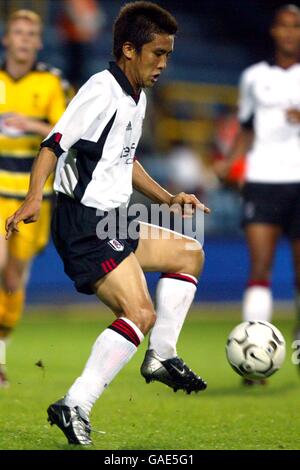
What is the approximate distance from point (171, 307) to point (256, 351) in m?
0.52

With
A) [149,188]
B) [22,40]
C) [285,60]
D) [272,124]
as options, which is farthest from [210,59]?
[149,188]

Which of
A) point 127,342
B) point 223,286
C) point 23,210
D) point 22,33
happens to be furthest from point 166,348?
point 223,286

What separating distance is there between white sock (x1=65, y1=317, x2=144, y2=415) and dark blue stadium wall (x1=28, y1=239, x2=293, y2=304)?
7.81 meters

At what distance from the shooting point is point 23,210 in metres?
4.29

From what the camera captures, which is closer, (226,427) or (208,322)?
(226,427)

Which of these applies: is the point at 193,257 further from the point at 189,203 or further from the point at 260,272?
the point at 260,272

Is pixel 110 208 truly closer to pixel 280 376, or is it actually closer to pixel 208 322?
pixel 280 376

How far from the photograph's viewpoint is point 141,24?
184 inches

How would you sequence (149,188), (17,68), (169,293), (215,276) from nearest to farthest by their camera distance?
(169,293)
(149,188)
(17,68)
(215,276)

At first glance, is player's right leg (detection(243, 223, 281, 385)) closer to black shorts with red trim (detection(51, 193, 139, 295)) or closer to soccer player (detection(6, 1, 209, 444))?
soccer player (detection(6, 1, 209, 444))

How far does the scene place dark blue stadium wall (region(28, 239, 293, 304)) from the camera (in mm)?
12352

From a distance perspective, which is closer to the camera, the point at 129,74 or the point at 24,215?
the point at 24,215

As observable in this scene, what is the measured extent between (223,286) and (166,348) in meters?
8.24

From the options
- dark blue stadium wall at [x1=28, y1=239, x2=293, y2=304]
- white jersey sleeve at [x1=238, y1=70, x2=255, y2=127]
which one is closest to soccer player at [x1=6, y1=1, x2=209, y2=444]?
white jersey sleeve at [x1=238, y1=70, x2=255, y2=127]
